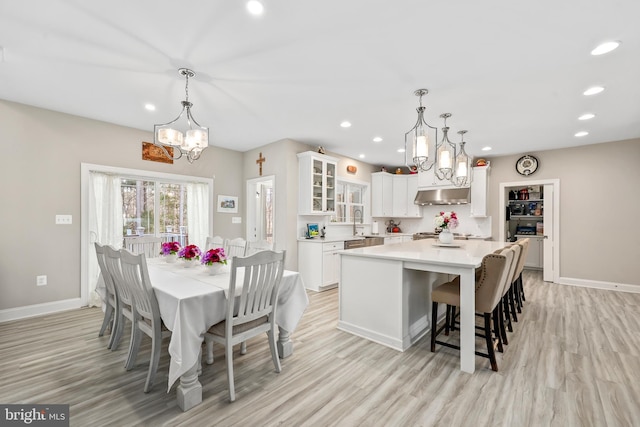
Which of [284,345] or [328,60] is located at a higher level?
[328,60]

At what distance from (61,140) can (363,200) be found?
5.23 metres

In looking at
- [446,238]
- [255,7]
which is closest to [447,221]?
[446,238]

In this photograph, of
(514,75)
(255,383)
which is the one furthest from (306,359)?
(514,75)

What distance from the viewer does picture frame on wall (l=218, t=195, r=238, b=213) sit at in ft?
17.0

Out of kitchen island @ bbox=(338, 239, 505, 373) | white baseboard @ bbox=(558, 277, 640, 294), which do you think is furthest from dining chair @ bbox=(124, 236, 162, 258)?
white baseboard @ bbox=(558, 277, 640, 294)

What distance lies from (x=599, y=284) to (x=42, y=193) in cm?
842

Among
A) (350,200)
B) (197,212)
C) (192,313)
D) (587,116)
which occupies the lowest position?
(192,313)

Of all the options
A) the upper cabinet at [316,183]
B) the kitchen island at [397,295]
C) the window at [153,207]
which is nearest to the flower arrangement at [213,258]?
the kitchen island at [397,295]

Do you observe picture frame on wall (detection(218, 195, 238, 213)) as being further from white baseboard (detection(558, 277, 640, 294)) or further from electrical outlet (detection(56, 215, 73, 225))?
white baseboard (detection(558, 277, 640, 294))

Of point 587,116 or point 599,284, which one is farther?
point 599,284

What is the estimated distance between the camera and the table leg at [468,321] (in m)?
2.27

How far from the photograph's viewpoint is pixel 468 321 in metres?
2.30

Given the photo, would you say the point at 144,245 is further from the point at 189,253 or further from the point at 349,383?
the point at 349,383

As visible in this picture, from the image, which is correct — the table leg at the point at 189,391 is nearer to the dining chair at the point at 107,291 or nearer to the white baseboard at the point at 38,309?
the dining chair at the point at 107,291
